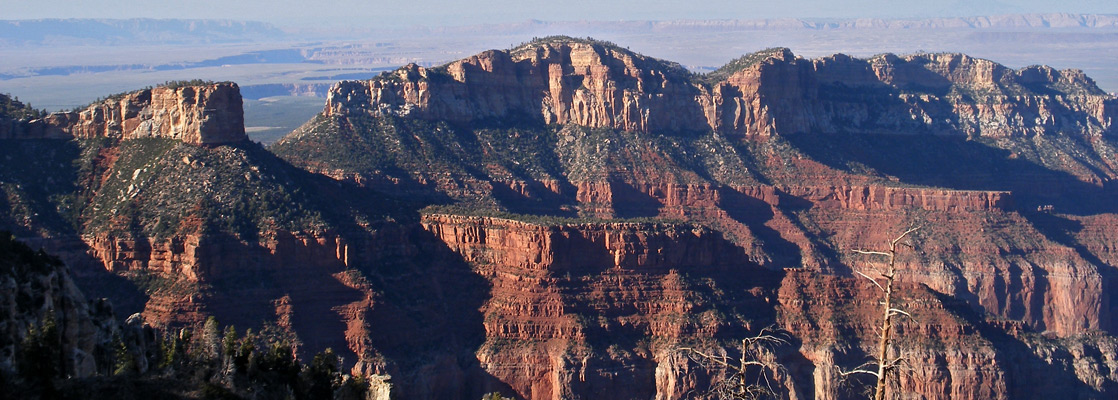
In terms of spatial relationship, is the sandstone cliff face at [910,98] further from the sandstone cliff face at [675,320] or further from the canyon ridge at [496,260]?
the sandstone cliff face at [675,320]

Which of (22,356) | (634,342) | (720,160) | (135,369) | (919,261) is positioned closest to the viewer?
(22,356)

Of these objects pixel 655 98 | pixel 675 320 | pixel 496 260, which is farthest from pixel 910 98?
pixel 496 260

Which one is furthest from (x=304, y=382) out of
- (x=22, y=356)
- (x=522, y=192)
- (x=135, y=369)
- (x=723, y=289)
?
(x=522, y=192)

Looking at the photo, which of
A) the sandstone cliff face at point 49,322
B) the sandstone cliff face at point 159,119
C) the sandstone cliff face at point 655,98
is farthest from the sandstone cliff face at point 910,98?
the sandstone cliff face at point 49,322

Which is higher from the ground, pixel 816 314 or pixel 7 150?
pixel 7 150

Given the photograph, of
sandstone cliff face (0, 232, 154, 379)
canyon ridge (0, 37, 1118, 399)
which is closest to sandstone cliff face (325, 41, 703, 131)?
canyon ridge (0, 37, 1118, 399)

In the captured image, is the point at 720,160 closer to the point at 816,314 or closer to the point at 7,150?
the point at 816,314

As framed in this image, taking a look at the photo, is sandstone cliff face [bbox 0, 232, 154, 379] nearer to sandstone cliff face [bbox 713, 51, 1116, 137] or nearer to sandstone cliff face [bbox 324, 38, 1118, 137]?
sandstone cliff face [bbox 324, 38, 1118, 137]
